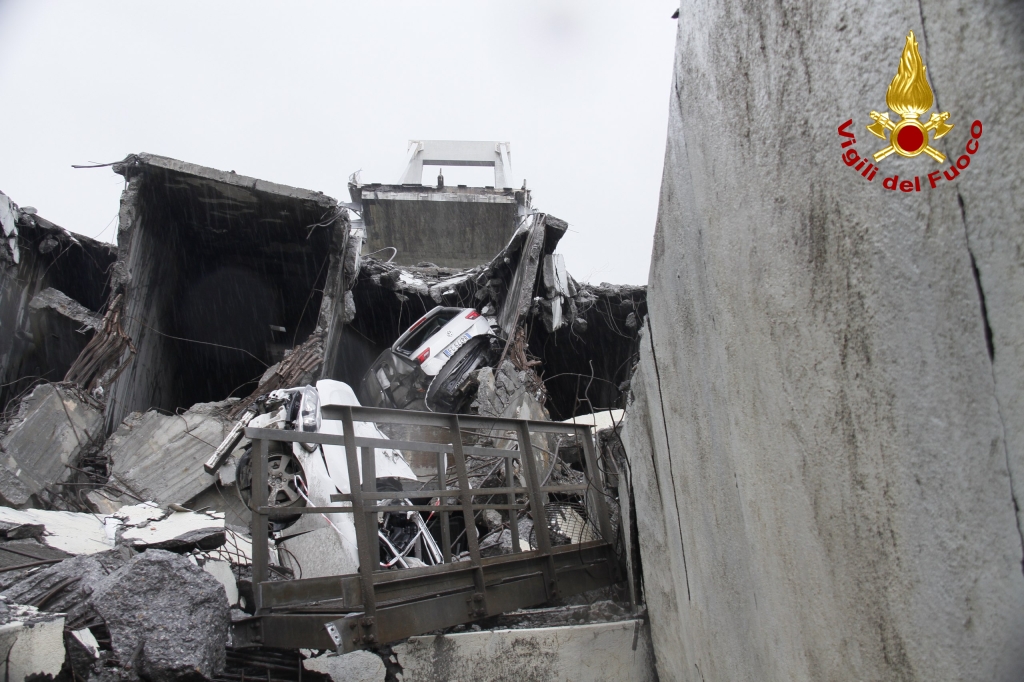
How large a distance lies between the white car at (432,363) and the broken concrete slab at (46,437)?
3522mm

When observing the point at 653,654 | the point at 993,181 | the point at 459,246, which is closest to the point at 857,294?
the point at 993,181

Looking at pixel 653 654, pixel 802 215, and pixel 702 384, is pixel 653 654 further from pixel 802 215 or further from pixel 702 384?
pixel 802 215

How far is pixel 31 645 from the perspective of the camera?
3.56m

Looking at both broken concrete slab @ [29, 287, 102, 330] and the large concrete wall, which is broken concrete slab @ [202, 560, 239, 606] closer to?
the large concrete wall

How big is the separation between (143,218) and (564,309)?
6155 mm

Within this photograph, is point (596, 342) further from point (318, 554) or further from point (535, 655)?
point (535, 655)

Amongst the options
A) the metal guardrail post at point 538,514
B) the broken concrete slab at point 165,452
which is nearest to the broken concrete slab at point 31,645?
the metal guardrail post at point 538,514

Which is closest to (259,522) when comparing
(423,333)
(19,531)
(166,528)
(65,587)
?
(65,587)

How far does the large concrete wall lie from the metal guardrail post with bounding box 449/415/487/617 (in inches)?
69.5

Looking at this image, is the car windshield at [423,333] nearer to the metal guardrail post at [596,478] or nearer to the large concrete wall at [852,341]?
the metal guardrail post at [596,478]

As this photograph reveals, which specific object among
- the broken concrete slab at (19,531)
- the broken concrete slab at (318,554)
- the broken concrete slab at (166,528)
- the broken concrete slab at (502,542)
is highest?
the broken concrete slab at (19,531)

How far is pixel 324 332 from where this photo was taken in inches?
363

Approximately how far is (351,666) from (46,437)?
5675 mm

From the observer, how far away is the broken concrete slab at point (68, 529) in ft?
17.7
